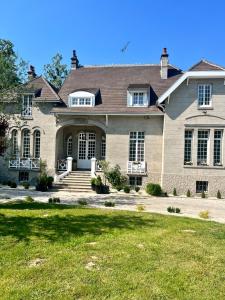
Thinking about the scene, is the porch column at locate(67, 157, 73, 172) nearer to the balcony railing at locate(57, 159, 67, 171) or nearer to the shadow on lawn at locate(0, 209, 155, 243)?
the balcony railing at locate(57, 159, 67, 171)

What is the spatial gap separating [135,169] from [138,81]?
8.15m

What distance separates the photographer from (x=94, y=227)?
9.19 metres

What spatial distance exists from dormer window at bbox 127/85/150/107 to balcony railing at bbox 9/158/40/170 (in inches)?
363

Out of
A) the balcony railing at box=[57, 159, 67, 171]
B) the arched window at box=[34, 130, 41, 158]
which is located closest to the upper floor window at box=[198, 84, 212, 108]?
the balcony railing at box=[57, 159, 67, 171]

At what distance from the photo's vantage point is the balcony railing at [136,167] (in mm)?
23609

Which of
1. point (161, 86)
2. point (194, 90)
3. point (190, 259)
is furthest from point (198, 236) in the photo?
point (161, 86)

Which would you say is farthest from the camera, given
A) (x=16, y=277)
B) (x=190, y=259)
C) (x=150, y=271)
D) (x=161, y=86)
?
(x=161, y=86)

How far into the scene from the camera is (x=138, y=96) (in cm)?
2467

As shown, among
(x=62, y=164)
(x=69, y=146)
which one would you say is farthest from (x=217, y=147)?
(x=69, y=146)

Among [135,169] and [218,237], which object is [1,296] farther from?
[135,169]

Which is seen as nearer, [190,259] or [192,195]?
[190,259]

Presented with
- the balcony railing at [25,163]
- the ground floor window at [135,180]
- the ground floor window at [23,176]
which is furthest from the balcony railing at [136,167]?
Answer: the ground floor window at [23,176]

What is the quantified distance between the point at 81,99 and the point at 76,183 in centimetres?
722

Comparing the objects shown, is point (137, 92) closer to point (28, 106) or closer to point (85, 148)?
point (85, 148)
